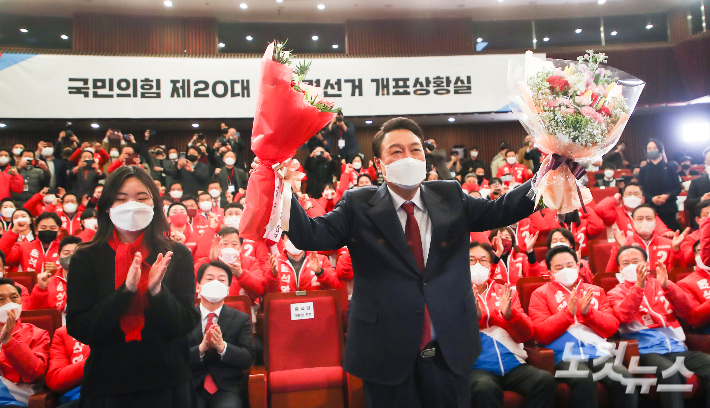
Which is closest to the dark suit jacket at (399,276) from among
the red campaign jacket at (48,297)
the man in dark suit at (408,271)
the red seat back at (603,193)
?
the man in dark suit at (408,271)

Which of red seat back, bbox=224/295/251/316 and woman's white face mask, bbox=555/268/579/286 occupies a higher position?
woman's white face mask, bbox=555/268/579/286

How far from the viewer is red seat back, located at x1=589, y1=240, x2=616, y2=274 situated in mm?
4223

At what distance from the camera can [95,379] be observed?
1.32 m

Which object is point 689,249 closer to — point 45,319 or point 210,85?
point 45,319

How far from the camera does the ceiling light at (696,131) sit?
1092cm

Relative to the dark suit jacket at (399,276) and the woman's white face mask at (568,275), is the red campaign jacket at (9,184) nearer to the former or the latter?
the dark suit jacket at (399,276)

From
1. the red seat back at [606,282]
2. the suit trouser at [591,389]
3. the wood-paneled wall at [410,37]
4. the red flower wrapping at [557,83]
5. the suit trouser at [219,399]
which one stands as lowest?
the suit trouser at [591,389]

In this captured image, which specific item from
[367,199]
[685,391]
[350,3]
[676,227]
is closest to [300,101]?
[367,199]

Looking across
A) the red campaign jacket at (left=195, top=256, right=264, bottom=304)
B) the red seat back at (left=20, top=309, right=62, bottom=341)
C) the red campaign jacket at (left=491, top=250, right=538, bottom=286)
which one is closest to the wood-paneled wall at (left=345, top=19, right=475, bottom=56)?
the red campaign jacket at (left=491, top=250, right=538, bottom=286)

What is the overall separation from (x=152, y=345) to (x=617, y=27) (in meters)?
12.0

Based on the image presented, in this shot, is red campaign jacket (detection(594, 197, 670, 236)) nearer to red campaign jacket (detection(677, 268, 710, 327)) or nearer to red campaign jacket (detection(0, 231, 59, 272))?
red campaign jacket (detection(677, 268, 710, 327))

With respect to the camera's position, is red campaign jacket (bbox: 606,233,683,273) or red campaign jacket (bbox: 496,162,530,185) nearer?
red campaign jacket (bbox: 606,233,683,273)

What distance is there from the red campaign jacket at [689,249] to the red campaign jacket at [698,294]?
2.68 feet

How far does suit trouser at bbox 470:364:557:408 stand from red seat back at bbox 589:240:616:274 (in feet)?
6.87
